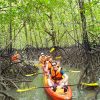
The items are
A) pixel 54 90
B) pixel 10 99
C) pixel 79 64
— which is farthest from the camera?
pixel 79 64

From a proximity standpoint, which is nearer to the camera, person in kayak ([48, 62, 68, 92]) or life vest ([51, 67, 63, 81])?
person in kayak ([48, 62, 68, 92])

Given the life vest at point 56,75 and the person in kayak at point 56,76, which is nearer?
the person in kayak at point 56,76

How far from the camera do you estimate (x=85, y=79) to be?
36.8 ft

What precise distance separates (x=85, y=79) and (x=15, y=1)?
376cm

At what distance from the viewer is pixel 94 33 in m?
14.9

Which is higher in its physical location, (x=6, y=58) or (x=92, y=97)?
(x=6, y=58)

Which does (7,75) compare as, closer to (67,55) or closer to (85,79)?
(85,79)

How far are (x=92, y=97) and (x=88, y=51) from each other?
2.19 metres

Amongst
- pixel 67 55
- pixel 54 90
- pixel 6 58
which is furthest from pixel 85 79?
pixel 67 55

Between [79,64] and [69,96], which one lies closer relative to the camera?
[69,96]

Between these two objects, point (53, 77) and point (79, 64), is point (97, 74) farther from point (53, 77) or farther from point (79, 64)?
point (79, 64)

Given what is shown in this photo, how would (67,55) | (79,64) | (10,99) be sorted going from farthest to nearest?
(67,55) → (79,64) → (10,99)

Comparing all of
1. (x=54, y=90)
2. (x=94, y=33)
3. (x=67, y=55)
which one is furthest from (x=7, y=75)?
(x=67, y=55)

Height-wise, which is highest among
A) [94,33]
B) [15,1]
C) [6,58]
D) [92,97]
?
[15,1]
